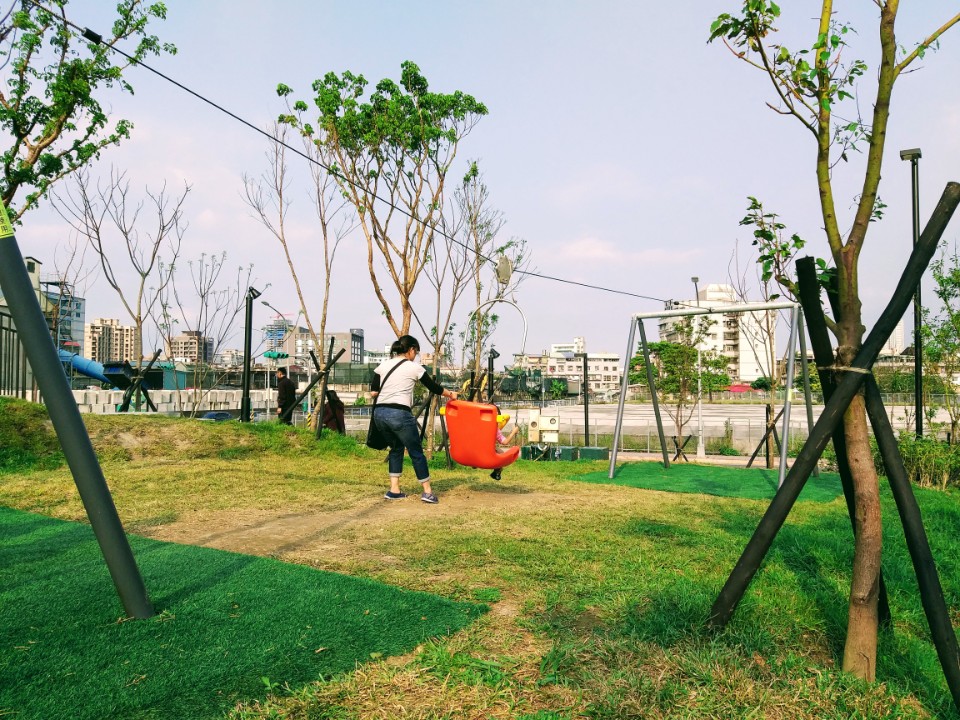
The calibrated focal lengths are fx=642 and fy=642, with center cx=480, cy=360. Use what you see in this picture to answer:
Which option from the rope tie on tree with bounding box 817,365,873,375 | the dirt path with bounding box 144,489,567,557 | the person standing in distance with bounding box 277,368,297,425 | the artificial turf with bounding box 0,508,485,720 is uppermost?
the rope tie on tree with bounding box 817,365,873,375

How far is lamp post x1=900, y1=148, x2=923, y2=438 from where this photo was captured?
31.4 ft

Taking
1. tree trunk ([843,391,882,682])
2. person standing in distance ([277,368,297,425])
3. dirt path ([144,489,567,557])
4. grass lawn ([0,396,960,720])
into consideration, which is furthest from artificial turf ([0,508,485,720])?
person standing in distance ([277,368,297,425])

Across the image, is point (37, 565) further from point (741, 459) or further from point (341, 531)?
point (741, 459)

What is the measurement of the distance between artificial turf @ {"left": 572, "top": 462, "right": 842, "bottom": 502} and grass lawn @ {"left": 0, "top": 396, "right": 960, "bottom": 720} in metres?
0.60

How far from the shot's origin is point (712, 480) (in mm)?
9695

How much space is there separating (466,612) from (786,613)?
5.30ft

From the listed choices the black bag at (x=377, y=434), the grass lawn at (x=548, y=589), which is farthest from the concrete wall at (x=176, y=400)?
the black bag at (x=377, y=434)

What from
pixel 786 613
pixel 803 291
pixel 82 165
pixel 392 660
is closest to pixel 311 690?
pixel 392 660

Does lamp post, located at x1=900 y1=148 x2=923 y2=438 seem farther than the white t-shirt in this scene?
Yes

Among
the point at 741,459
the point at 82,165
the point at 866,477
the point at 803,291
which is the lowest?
the point at 741,459

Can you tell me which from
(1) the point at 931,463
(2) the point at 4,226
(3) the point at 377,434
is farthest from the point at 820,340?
(1) the point at 931,463

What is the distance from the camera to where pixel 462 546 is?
4.70m

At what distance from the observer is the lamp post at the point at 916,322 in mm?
9586

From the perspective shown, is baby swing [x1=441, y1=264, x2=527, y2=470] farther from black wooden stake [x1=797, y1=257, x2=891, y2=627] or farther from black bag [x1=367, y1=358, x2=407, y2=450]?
black wooden stake [x1=797, y1=257, x2=891, y2=627]
